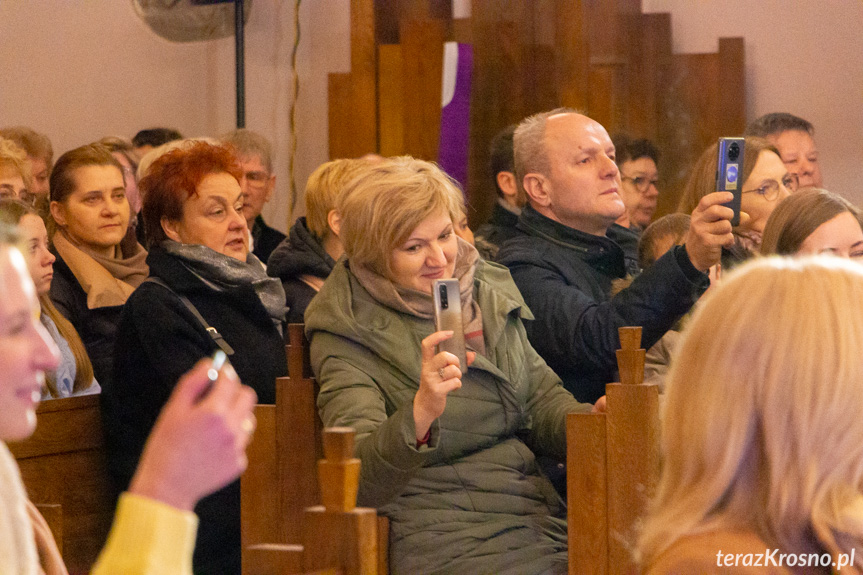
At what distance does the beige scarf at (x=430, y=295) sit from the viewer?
6.91 ft

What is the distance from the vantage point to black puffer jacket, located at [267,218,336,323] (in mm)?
2975

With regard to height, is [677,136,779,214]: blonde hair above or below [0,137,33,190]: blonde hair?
below

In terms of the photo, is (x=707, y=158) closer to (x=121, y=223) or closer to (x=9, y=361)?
(x=121, y=223)

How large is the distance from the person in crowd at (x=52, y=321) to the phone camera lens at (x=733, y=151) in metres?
1.64

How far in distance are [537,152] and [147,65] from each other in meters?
3.37

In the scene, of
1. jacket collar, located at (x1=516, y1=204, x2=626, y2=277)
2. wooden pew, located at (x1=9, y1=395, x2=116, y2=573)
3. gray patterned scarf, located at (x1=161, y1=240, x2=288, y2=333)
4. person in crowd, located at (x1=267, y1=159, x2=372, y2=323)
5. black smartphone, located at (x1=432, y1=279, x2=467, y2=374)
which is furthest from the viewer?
person in crowd, located at (x1=267, y1=159, x2=372, y2=323)

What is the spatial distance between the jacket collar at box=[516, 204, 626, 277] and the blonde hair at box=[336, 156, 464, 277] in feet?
2.05

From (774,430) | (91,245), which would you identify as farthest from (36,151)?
(774,430)

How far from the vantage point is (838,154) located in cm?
493

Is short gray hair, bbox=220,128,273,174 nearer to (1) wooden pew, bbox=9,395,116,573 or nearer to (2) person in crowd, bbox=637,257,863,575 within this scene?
(1) wooden pew, bbox=9,395,116,573

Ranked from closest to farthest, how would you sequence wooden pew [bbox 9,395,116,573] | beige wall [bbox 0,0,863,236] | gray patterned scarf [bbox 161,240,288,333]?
wooden pew [bbox 9,395,116,573] → gray patterned scarf [bbox 161,240,288,333] → beige wall [bbox 0,0,863,236]

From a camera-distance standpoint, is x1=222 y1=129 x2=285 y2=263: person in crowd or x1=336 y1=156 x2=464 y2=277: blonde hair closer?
x1=336 y1=156 x2=464 y2=277: blonde hair

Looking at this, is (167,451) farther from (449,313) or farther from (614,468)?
(614,468)

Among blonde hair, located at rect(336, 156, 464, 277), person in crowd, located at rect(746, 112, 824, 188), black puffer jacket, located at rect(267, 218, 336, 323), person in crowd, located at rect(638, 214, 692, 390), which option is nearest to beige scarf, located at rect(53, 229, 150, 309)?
black puffer jacket, located at rect(267, 218, 336, 323)
